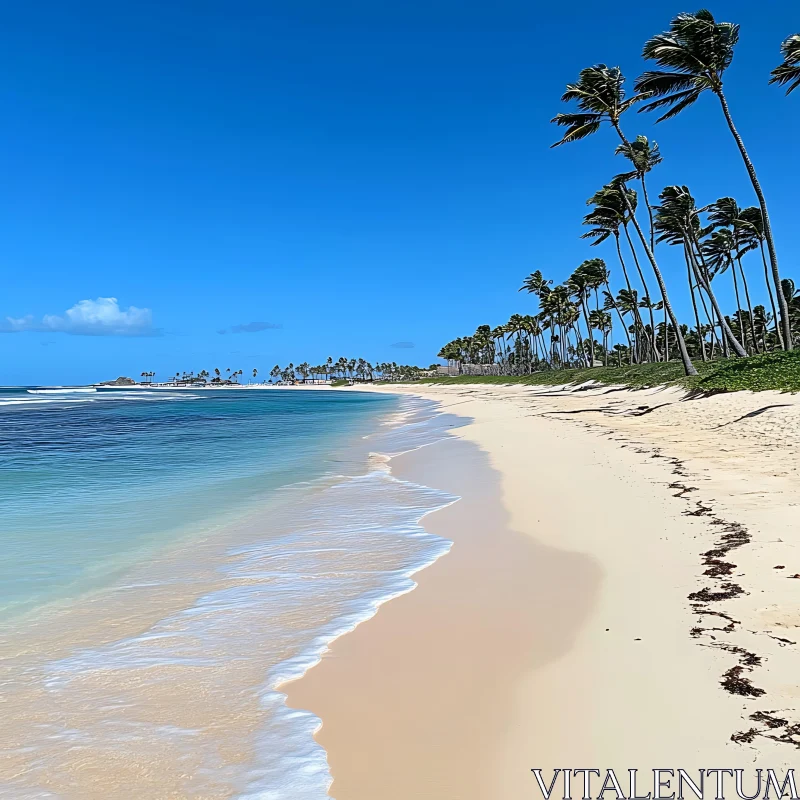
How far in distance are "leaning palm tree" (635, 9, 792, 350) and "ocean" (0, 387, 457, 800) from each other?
19.8 meters

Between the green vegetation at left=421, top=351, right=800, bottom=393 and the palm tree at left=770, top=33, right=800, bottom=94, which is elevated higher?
the palm tree at left=770, top=33, right=800, bottom=94

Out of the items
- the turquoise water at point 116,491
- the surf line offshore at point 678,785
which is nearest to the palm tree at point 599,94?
the turquoise water at point 116,491

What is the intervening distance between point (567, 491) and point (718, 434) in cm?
661

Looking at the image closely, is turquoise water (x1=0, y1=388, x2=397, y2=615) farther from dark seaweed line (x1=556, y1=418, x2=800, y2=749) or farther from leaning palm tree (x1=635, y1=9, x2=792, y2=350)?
leaning palm tree (x1=635, y1=9, x2=792, y2=350)

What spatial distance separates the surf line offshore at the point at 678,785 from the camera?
8.33 ft

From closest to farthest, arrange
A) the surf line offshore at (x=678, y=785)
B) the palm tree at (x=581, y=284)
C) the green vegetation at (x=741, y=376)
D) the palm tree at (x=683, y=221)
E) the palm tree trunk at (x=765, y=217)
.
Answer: the surf line offshore at (x=678, y=785)
the green vegetation at (x=741, y=376)
the palm tree trunk at (x=765, y=217)
the palm tree at (x=683, y=221)
the palm tree at (x=581, y=284)

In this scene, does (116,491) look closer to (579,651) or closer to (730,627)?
(579,651)

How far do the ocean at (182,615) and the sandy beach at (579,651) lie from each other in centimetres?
37

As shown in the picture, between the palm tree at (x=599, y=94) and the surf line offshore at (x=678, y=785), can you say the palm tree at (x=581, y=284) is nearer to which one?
the palm tree at (x=599, y=94)

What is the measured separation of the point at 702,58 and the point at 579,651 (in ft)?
85.6

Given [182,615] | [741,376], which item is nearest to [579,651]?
[182,615]

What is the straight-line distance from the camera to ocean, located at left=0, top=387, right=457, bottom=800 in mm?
3014

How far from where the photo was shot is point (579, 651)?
3.97 m

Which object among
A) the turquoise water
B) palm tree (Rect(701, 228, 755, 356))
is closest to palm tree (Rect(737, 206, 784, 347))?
palm tree (Rect(701, 228, 755, 356))
